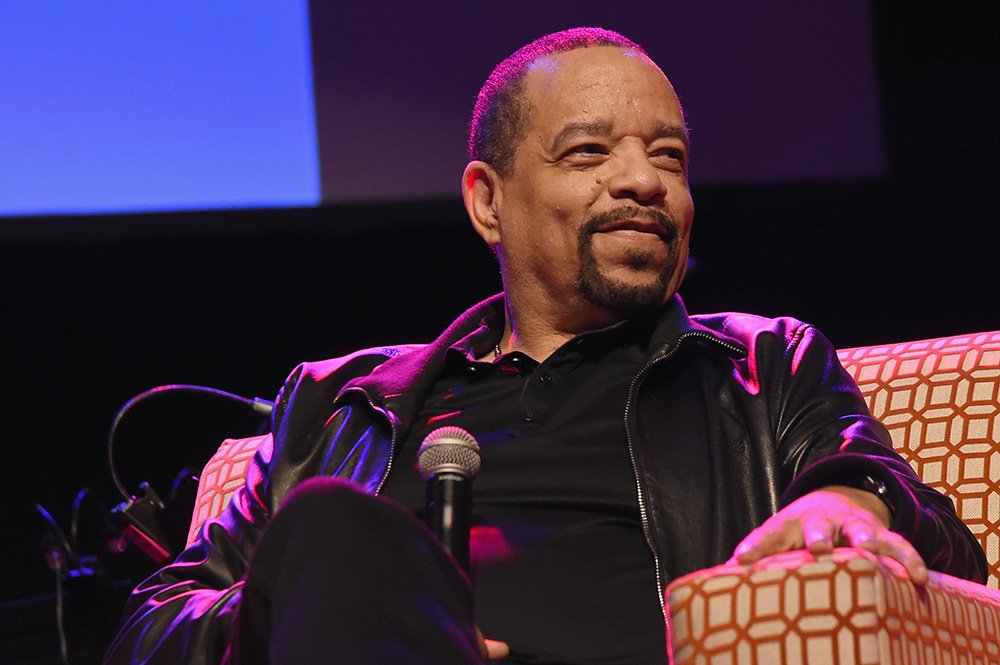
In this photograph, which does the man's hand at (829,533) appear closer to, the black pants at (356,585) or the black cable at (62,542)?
the black pants at (356,585)

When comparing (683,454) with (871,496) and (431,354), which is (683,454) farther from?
(431,354)

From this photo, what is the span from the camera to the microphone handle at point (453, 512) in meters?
1.05

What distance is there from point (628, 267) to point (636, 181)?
0.13m

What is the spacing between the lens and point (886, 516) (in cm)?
120

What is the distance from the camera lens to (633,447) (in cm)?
150

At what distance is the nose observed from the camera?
66.0 inches

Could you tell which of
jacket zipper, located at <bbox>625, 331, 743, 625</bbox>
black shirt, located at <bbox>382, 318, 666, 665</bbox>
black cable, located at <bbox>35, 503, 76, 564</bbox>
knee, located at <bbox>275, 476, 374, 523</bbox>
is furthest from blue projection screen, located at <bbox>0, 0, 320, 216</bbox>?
knee, located at <bbox>275, 476, 374, 523</bbox>

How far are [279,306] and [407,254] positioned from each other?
16.5 inches

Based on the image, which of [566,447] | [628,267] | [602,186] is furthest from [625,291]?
[566,447]

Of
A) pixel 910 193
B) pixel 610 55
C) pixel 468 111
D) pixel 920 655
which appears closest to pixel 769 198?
pixel 910 193

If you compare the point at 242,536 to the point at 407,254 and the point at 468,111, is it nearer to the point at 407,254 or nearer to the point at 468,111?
the point at 407,254

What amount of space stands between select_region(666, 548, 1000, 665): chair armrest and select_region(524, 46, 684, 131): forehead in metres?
0.87

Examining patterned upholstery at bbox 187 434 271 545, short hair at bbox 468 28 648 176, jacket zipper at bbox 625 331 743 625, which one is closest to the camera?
jacket zipper at bbox 625 331 743 625

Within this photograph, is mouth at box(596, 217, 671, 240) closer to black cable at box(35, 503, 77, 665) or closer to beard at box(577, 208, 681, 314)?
beard at box(577, 208, 681, 314)
